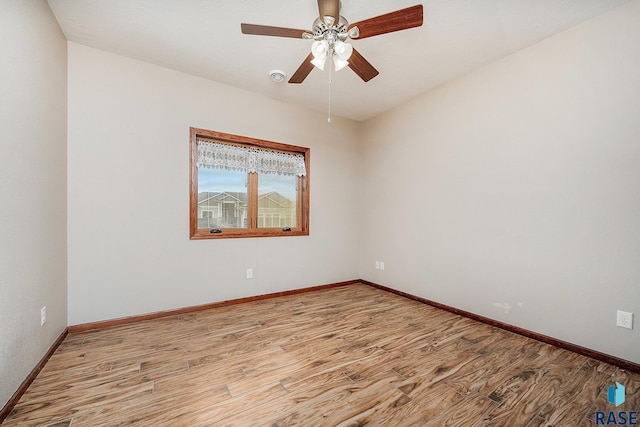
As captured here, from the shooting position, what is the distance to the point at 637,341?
5.97ft

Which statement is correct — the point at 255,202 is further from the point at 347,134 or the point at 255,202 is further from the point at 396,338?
the point at 396,338

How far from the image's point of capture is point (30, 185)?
168 cm

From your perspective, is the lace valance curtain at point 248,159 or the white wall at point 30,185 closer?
the white wall at point 30,185

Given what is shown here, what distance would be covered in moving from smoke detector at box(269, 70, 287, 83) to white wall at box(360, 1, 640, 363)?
1738mm

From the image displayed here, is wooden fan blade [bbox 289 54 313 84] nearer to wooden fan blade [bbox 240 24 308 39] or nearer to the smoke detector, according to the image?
wooden fan blade [bbox 240 24 308 39]

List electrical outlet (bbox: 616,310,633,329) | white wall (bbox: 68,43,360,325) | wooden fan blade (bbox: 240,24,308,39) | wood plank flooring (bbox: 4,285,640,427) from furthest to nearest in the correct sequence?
white wall (bbox: 68,43,360,325)
electrical outlet (bbox: 616,310,633,329)
wooden fan blade (bbox: 240,24,308,39)
wood plank flooring (bbox: 4,285,640,427)

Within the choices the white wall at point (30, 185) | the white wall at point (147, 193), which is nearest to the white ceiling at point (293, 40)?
the white wall at point (147, 193)

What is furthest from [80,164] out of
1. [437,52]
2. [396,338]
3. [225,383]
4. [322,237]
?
[437,52]

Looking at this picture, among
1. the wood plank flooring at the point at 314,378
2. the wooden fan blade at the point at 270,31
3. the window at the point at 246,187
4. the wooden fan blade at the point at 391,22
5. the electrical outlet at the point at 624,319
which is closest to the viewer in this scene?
the wood plank flooring at the point at 314,378

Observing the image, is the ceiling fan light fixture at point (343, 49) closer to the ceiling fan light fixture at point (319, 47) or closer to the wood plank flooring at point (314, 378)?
the ceiling fan light fixture at point (319, 47)

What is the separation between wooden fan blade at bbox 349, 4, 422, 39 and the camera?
5.23 feet

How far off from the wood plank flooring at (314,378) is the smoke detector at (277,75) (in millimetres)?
2649

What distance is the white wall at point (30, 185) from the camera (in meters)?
1.42

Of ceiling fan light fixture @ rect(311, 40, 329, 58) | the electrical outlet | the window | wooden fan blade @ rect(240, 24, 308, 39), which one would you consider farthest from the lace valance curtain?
the electrical outlet
